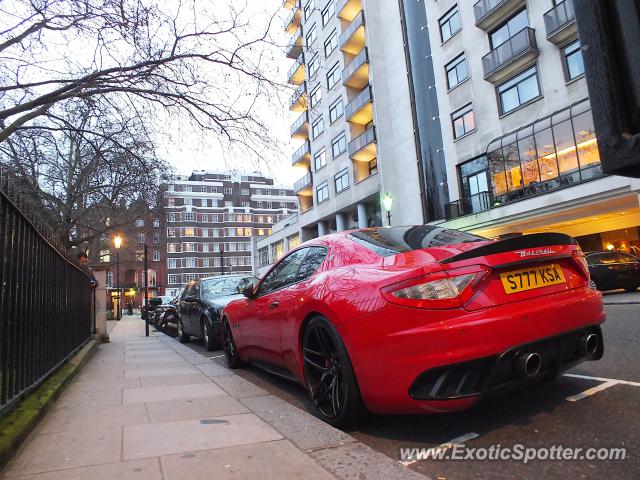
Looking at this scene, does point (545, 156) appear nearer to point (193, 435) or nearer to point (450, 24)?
point (450, 24)

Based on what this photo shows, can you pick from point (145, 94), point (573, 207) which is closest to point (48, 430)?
point (145, 94)

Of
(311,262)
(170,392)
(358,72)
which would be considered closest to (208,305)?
(170,392)

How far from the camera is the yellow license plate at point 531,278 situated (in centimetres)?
280

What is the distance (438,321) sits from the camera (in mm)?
2621

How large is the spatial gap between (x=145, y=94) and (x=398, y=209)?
22.5 m

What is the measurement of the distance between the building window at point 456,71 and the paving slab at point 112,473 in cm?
2434

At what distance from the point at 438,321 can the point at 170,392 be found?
320cm

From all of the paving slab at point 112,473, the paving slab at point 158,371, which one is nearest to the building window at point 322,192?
the paving slab at point 158,371

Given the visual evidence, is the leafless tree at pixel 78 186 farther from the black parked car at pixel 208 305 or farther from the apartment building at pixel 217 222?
the apartment building at pixel 217 222

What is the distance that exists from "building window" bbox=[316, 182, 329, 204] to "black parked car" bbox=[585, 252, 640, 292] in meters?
25.2

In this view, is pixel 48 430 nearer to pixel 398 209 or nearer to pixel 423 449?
pixel 423 449

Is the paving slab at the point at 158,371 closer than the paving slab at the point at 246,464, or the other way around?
the paving slab at the point at 246,464

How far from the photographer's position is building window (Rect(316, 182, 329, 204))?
123ft

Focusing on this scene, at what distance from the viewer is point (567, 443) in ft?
8.42
